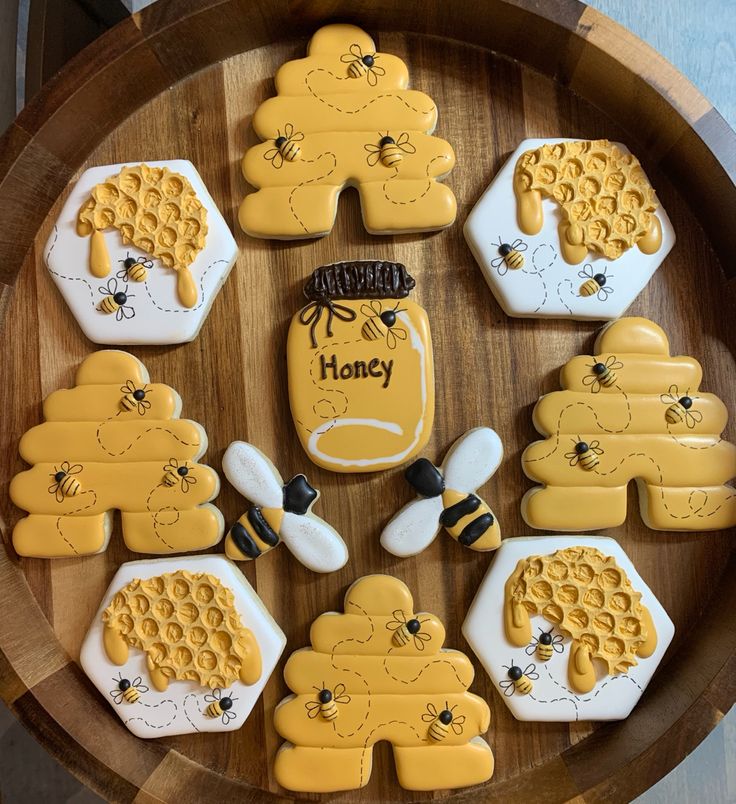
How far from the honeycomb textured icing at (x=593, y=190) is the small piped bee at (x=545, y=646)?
1.75 feet

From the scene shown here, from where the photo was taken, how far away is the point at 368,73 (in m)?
0.94

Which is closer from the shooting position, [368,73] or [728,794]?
[368,73]

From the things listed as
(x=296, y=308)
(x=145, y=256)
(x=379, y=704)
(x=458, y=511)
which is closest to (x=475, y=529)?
(x=458, y=511)

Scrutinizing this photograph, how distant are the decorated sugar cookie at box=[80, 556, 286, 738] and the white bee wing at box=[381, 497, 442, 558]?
0.21m

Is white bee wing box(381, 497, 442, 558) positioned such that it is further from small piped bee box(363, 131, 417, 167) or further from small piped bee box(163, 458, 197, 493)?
small piped bee box(363, 131, 417, 167)

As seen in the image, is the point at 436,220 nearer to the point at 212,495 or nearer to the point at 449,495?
the point at 449,495

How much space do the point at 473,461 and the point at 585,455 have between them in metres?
0.15

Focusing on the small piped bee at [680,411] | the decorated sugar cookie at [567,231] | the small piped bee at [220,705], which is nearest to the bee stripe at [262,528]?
the small piped bee at [220,705]

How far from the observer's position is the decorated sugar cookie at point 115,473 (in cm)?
93

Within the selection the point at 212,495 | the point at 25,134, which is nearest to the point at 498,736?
the point at 212,495

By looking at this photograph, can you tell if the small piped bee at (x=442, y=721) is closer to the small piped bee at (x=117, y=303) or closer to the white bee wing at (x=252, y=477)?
the white bee wing at (x=252, y=477)

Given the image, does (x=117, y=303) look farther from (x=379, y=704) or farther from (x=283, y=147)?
(x=379, y=704)

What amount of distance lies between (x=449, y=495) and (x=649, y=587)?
1.06 ft

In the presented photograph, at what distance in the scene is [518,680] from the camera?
91 cm
